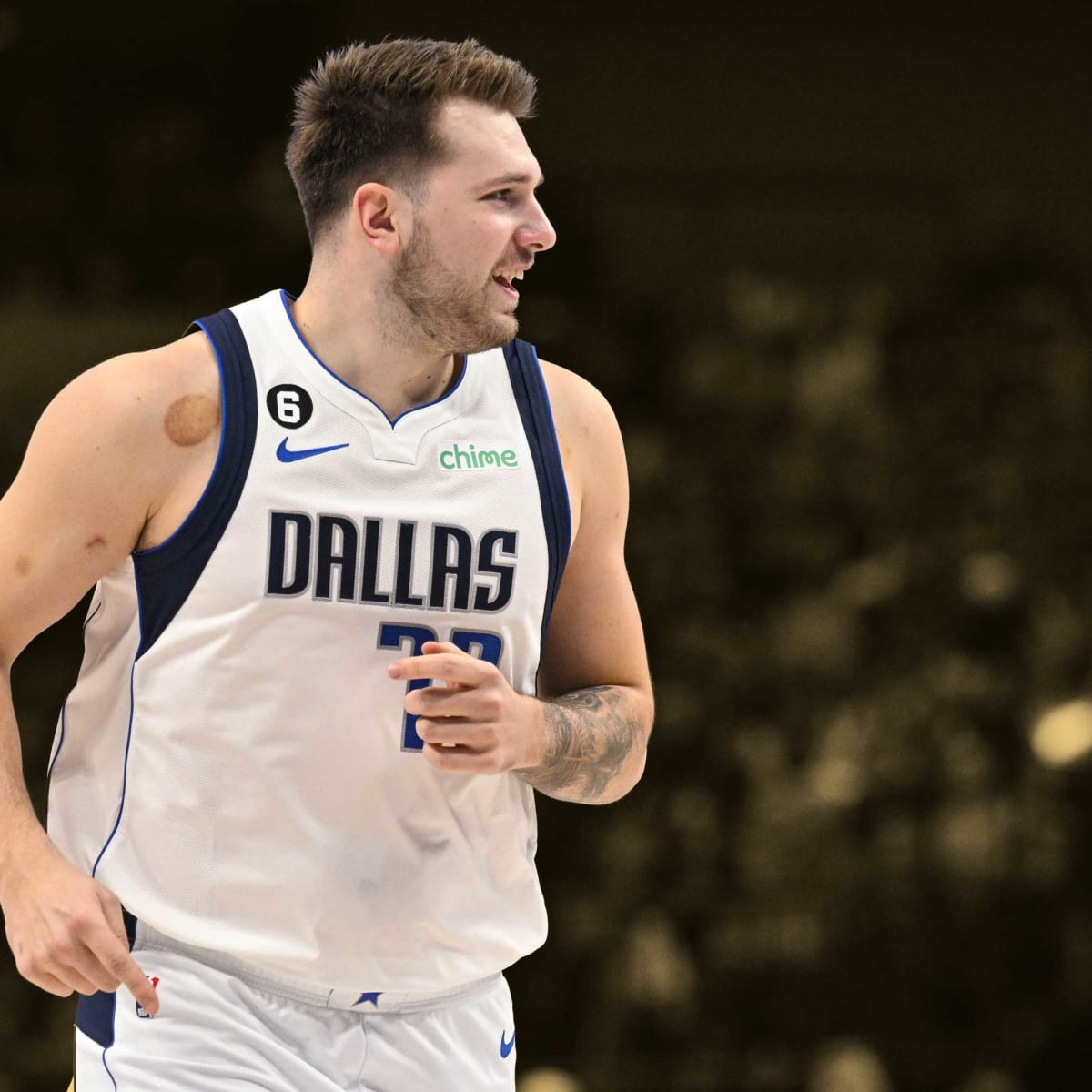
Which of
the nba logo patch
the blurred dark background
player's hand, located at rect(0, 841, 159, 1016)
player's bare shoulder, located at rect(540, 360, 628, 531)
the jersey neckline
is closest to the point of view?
player's hand, located at rect(0, 841, 159, 1016)

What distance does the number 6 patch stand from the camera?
2.01 meters

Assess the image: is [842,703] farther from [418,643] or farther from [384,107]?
[384,107]

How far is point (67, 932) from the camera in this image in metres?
1.76

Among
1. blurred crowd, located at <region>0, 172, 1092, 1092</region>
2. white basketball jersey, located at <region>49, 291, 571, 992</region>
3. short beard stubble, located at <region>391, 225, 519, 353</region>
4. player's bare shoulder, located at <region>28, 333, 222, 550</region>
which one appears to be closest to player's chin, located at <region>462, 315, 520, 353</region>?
short beard stubble, located at <region>391, 225, 519, 353</region>

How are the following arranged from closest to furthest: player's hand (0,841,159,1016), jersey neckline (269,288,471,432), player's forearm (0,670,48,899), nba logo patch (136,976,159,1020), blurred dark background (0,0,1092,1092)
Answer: player's hand (0,841,159,1016) < player's forearm (0,670,48,899) < nba logo patch (136,976,159,1020) < jersey neckline (269,288,471,432) < blurred dark background (0,0,1092,1092)

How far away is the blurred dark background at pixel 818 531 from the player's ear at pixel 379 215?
1.87 m

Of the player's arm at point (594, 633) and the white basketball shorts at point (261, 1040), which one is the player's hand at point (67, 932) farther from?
the player's arm at point (594, 633)

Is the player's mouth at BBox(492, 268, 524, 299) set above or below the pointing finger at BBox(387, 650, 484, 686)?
above

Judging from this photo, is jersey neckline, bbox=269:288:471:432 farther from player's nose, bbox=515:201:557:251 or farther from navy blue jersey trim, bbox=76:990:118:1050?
navy blue jersey trim, bbox=76:990:118:1050

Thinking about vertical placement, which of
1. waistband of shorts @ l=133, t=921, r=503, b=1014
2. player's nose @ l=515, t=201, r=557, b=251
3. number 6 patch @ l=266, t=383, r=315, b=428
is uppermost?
player's nose @ l=515, t=201, r=557, b=251

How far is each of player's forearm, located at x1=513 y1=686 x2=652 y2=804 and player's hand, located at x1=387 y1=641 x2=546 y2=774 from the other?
0.34 ft

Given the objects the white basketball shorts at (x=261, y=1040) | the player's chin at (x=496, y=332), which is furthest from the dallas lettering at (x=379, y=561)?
the white basketball shorts at (x=261, y=1040)

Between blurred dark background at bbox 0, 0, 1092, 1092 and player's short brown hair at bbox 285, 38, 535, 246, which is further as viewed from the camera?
blurred dark background at bbox 0, 0, 1092, 1092

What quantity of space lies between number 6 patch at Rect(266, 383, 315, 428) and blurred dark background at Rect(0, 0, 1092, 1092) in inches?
77.1
